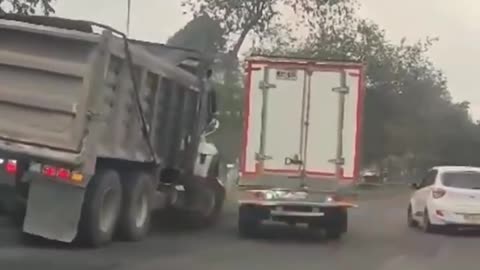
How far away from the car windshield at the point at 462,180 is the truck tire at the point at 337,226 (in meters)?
3.34

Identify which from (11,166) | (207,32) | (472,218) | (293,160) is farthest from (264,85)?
(207,32)

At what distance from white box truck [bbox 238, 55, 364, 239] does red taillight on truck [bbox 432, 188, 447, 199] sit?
395cm

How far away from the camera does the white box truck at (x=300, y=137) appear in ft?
61.8

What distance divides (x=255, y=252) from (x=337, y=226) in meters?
3.82

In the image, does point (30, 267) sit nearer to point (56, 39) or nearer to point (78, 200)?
point (78, 200)

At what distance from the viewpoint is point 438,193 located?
22375mm

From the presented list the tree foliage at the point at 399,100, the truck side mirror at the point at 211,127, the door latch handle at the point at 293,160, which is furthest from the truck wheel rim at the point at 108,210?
the tree foliage at the point at 399,100

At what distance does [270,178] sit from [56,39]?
571 centimetres

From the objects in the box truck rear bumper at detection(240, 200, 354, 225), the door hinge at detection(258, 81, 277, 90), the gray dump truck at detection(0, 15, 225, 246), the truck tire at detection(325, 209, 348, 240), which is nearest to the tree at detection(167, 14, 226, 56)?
the truck tire at detection(325, 209, 348, 240)

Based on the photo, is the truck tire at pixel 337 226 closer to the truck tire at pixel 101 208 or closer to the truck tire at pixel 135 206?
the truck tire at pixel 135 206

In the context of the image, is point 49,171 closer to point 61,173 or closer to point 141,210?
point 61,173

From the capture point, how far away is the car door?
23078 mm

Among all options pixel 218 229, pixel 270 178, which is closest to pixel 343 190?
pixel 270 178

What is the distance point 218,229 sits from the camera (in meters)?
21.4
